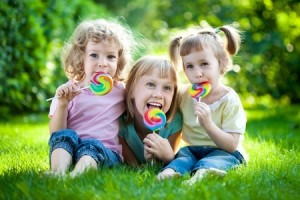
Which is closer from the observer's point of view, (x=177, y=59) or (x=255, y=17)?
(x=177, y=59)

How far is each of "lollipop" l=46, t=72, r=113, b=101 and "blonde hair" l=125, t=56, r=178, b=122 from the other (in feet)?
0.71

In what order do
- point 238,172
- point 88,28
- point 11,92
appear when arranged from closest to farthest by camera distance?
point 238,172
point 88,28
point 11,92

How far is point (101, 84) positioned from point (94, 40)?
0.34m

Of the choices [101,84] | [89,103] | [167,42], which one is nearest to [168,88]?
[101,84]

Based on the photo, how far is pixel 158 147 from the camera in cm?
357

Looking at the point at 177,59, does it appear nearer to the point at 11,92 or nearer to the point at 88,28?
the point at 88,28

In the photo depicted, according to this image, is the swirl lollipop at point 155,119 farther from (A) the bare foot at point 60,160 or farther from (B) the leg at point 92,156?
(A) the bare foot at point 60,160

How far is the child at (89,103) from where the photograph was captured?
3.44 m

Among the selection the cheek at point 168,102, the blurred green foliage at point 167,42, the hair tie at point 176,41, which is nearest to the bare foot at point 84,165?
the cheek at point 168,102

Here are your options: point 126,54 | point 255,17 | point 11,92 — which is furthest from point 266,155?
point 255,17

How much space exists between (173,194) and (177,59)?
53.1 inches

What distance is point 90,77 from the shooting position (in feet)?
12.5

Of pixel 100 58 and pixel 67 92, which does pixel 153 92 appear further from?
pixel 67 92

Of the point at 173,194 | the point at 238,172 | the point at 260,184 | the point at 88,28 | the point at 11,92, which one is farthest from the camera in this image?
the point at 11,92
